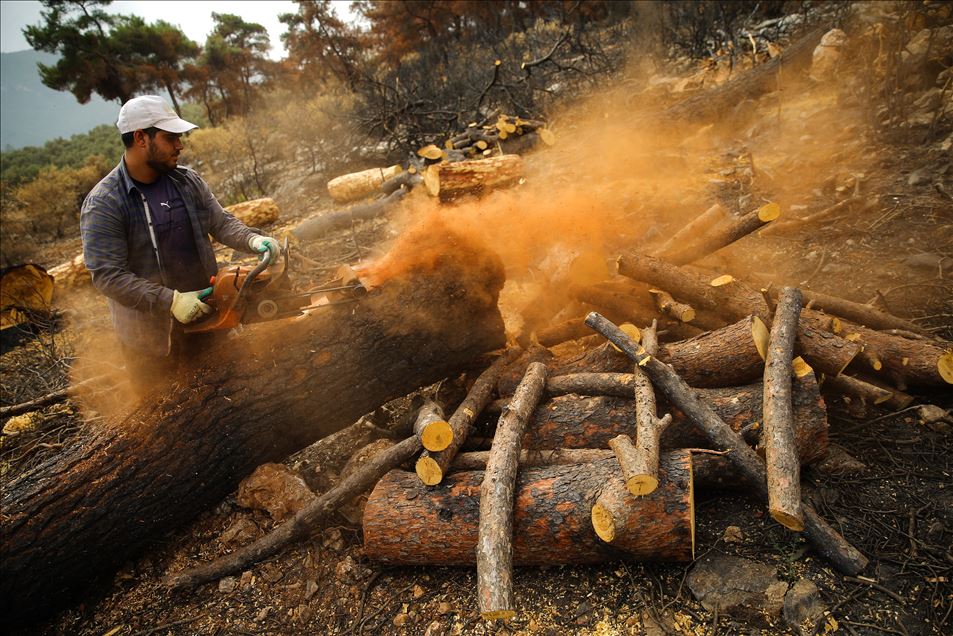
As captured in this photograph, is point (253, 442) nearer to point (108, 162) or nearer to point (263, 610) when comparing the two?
point (263, 610)

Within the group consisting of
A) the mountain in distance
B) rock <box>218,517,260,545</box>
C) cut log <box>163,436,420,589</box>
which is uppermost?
the mountain in distance

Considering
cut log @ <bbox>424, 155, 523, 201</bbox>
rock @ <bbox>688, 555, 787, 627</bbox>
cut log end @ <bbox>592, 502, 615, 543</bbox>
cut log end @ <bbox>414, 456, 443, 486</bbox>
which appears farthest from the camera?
cut log @ <bbox>424, 155, 523, 201</bbox>

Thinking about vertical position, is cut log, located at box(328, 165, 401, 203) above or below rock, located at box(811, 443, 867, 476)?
above

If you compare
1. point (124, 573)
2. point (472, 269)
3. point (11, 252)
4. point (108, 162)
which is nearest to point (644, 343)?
point (472, 269)

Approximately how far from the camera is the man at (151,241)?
3.06 m

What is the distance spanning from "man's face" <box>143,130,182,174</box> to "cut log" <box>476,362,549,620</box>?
2916mm

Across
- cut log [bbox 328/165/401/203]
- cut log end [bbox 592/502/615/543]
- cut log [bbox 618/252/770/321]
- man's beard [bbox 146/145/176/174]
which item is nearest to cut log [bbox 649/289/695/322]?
cut log [bbox 618/252/770/321]

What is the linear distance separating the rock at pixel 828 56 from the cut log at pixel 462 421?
27.2 ft

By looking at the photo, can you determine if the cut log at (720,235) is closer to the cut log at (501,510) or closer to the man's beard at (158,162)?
the cut log at (501,510)

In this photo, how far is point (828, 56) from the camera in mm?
7945

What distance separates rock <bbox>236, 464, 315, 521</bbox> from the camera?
3273 mm

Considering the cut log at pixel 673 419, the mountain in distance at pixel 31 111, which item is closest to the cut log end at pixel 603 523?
the cut log at pixel 673 419

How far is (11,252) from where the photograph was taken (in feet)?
41.4

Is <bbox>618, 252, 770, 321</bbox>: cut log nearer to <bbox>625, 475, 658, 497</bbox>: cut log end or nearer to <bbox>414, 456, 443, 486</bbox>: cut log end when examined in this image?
<bbox>625, 475, 658, 497</bbox>: cut log end
